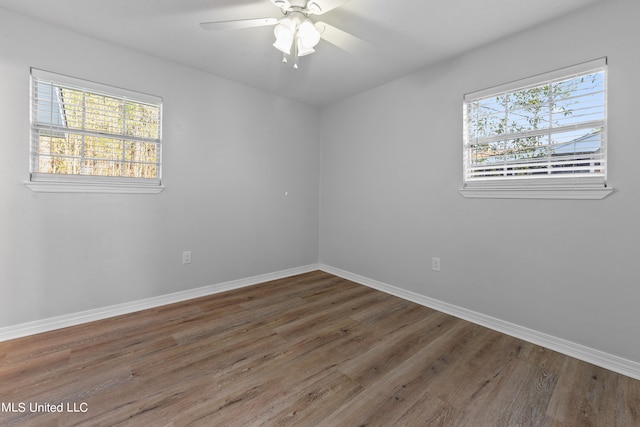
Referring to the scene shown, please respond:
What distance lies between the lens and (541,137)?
208cm

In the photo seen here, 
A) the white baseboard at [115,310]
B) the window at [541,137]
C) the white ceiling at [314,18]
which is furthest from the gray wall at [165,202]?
the window at [541,137]

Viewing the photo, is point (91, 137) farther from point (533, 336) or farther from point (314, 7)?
point (533, 336)

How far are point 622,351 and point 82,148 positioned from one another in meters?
4.29

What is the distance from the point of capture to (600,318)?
1.81 m

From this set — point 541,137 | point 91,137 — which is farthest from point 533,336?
point 91,137

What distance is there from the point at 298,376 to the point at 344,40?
257 cm

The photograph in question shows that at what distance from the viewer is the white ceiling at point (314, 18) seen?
6.15ft

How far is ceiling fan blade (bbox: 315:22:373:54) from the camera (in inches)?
84.1

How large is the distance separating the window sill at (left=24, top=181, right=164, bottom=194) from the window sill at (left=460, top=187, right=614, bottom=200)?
298 centimetres

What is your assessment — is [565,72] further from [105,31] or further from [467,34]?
[105,31]

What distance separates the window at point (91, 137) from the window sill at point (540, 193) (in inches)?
119

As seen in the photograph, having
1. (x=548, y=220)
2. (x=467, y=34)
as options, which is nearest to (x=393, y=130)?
(x=467, y=34)

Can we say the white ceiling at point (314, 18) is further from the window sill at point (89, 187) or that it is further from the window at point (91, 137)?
the window sill at point (89, 187)

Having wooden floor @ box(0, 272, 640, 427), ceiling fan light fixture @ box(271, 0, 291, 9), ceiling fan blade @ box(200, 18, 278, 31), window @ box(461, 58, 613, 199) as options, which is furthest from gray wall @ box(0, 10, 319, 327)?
window @ box(461, 58, 613, 199)
